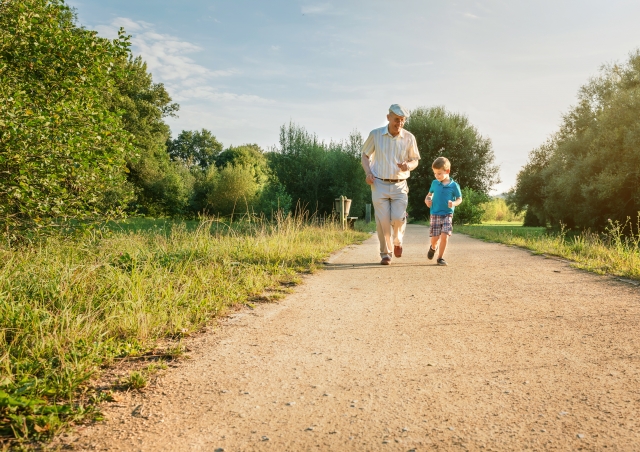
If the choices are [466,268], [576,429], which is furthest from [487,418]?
[466,268]

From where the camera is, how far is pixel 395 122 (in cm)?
823

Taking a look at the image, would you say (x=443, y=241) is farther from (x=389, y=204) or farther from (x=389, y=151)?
(x=389, y=151)

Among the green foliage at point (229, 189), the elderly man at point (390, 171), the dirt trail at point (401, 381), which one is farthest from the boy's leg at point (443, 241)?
the green foliage at point (229, 189)

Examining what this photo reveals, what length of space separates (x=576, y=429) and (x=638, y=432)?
27 centimetres

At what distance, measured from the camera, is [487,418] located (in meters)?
2.47

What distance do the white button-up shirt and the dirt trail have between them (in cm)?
340

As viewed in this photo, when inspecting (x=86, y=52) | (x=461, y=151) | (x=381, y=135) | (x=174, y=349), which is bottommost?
(x=174, y=349)

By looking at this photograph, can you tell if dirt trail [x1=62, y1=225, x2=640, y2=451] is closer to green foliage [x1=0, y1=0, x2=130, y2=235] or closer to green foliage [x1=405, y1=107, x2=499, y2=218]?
green foliage [x1=0, y1=0, x2=130, y2=235]

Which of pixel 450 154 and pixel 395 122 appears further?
pixel 450 154

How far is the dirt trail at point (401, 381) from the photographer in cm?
228

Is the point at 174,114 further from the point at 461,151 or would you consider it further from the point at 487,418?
the point at 487,418

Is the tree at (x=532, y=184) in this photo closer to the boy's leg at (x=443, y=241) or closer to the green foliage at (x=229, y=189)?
the green foliage at (x=229, y=189)

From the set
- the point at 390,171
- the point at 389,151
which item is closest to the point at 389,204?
the point at 390,171

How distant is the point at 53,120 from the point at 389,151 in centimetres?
516
